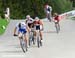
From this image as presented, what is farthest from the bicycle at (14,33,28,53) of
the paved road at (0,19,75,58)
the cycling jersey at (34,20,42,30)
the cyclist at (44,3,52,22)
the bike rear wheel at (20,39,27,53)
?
the cyclist at (44,3,52,22)

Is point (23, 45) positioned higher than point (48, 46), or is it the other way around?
point (23, 45)

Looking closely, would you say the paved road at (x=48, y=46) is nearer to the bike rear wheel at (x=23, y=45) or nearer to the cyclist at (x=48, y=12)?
the bike rear wheel at (x=23, y=45)

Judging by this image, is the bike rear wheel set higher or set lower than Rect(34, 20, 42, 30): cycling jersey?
lower

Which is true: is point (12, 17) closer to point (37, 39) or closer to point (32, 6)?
point (32, 6)

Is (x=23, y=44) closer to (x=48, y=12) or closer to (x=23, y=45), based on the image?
(x=23, y=45)

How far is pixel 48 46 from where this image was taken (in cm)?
Answer: 2531

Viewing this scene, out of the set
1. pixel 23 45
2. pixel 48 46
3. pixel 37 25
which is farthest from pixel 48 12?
pixel 23 45

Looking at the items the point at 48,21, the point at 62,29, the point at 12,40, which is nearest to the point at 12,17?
the point at 48,21

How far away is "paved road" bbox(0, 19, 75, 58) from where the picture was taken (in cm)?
2121

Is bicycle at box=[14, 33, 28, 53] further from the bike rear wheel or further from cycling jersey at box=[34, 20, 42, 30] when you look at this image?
cycling jersey at box=[34, 20, 42, 30]

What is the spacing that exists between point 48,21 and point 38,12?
28.3 feet

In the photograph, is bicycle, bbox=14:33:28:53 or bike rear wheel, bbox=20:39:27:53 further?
bike rear wheel, bbox=20:39:27:53

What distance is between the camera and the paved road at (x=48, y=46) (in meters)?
21.2

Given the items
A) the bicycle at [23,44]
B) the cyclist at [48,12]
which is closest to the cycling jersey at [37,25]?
the bicycle at [23,44]
